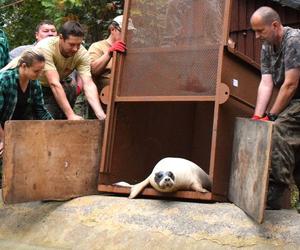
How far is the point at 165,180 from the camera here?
6121 millimetres

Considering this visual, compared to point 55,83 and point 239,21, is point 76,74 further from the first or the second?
point 239,21

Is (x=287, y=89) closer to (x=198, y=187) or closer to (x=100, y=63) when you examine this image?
(x=198, y=187)

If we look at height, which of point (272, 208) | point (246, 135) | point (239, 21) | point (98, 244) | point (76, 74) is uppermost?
point (239, 21)

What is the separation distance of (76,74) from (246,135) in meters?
3.08

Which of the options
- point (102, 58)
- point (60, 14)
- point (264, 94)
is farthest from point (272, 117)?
point (60, 14)

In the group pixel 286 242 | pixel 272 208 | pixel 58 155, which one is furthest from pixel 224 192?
pixel 58 155

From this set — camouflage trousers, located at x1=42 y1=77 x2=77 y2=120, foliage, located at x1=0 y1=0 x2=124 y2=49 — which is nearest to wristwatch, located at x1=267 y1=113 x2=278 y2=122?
Answer: camouflage trousers, located at x1=42 y1=77 x2=77 y2=120

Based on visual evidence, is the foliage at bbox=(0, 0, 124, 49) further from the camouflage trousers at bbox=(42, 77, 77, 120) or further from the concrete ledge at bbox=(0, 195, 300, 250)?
the concrete ledge at bbox=(0, 195, 300, 250)

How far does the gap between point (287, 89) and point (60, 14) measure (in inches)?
214

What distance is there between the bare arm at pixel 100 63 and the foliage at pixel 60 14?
88.8 inches

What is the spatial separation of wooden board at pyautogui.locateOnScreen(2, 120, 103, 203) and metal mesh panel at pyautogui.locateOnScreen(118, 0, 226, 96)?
0.63m

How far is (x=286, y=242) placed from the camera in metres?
5.36

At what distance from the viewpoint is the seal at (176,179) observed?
618cm

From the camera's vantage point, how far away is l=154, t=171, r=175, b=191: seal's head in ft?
20.1
